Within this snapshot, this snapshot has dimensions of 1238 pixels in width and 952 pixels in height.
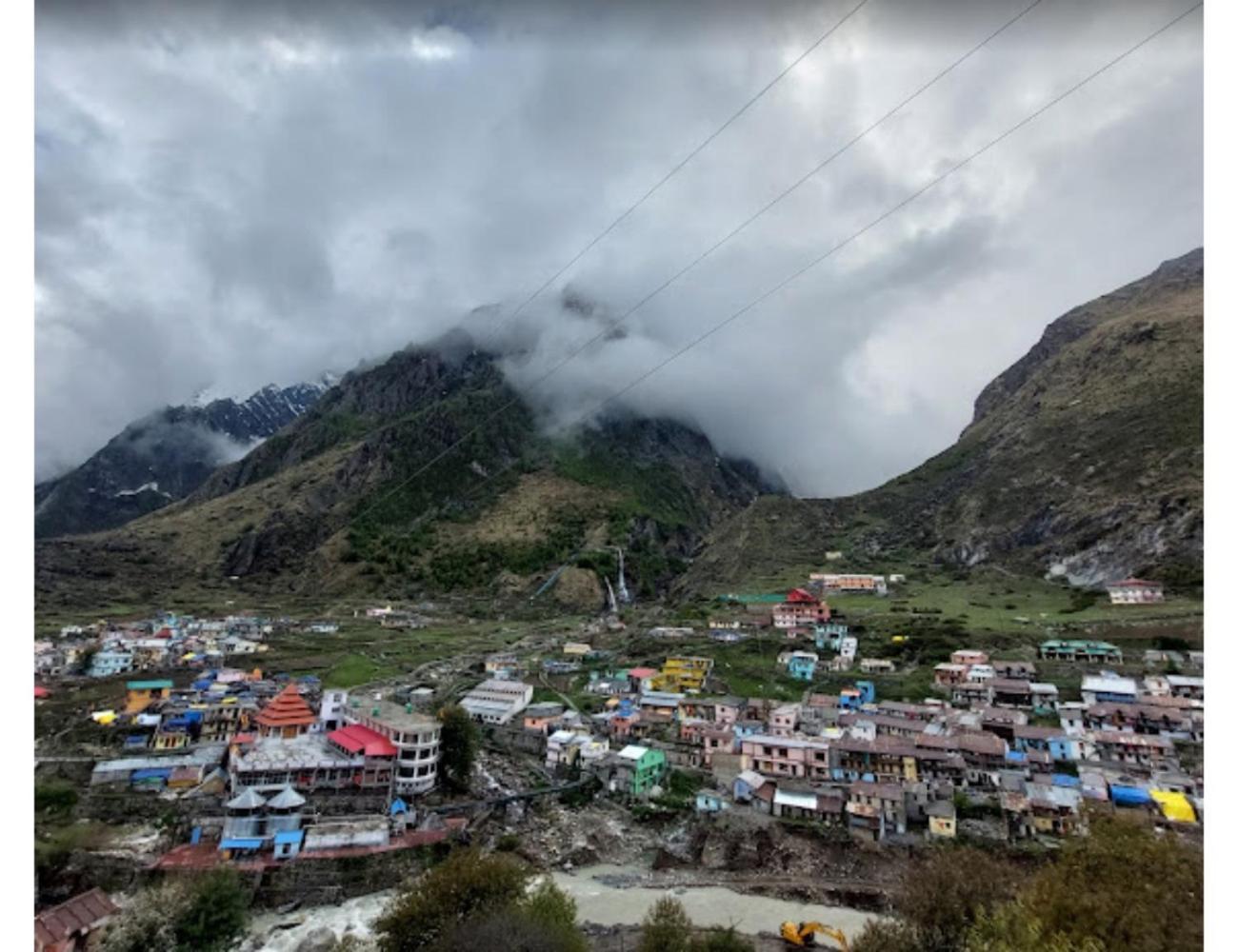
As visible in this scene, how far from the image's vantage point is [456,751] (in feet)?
82.4

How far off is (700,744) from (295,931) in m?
17.0

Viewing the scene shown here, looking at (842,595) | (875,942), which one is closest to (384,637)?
(842,595)

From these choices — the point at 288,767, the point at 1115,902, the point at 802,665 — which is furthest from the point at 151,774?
the point at 802,665

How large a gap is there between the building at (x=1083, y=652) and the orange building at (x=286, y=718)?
38.0m

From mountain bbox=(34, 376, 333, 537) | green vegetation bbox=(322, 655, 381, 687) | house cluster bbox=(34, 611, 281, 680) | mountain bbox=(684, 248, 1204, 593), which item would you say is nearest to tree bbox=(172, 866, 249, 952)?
green vegetation bbox=(322, 655, 381, 687)

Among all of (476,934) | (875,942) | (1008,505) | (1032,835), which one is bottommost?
(1032,835)

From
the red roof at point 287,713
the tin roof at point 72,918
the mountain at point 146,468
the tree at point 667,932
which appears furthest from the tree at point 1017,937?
the mountain at point 146,468

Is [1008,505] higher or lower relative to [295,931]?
higher

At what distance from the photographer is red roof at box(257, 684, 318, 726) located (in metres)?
28.2

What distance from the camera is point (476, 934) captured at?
1108 cm

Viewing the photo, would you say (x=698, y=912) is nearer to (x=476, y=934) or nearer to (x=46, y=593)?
(x=476, y=934)

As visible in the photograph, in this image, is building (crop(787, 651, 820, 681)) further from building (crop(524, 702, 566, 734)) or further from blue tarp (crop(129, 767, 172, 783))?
blue tarp (crop(129, 767, 172, 783))

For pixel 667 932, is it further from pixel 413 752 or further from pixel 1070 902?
pixel 413 752

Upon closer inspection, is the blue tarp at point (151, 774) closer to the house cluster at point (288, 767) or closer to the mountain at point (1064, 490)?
the house cluster at point (288, 767)
